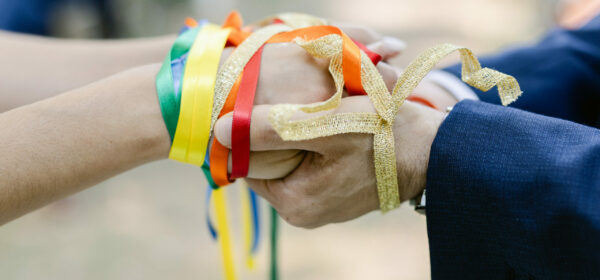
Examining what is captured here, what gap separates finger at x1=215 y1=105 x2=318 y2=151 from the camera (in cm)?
54

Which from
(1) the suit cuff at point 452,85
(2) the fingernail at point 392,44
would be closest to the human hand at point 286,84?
(2) the fingernail at point 392,44

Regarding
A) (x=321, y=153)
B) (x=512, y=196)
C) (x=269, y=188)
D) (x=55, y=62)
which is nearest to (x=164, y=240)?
(x=55, y=62)

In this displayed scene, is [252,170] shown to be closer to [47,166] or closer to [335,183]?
[335,183]

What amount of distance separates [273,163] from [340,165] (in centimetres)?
8

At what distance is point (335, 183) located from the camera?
1.94 ft

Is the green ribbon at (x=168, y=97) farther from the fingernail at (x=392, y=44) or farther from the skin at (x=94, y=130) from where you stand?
the fingernail at (x=392, y=44)

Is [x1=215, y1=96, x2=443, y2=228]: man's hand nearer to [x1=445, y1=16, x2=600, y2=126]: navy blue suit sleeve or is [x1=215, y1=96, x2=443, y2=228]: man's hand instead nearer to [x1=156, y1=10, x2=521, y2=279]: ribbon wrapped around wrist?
[x1=156, y1=10, x2=521, y2=279]: ribbon wrapped around wrist

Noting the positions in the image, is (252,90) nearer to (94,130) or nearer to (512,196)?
(94,130)

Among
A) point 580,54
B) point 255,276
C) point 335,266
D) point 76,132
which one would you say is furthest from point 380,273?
point 76,132

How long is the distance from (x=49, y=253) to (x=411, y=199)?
1.24 meters

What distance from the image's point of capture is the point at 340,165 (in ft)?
1.91

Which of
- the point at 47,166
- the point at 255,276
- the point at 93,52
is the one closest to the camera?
the point at 47,166

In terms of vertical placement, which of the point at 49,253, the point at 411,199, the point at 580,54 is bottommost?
the point at 49,253

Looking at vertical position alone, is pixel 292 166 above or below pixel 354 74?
below
